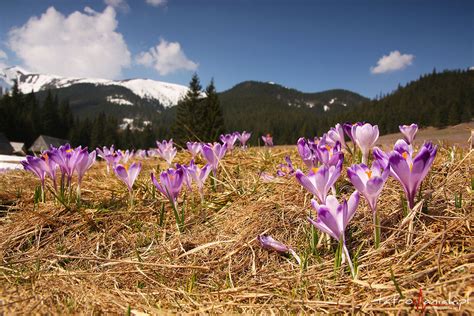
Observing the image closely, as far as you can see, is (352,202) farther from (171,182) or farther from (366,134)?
(171,182)

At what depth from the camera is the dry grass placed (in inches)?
43.8

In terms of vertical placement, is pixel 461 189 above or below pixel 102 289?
above

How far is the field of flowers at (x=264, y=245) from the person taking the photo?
44.4 inches

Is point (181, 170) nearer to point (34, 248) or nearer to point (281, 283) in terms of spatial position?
point (281, 283)

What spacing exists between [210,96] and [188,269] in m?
38.0


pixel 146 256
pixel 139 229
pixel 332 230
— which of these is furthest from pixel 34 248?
pixel 332 230

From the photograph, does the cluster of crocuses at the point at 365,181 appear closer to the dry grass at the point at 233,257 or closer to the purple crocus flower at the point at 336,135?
the dry grass at the point at 233,257

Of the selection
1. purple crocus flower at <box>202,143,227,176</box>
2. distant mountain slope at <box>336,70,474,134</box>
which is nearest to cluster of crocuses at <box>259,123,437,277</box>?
purple crocus flower at <box>202,143,227,176</box>

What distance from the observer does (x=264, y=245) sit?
152cm

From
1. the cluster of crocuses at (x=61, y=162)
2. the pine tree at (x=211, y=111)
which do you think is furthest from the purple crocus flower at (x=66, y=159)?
the pine tree at (x=211, y=111)

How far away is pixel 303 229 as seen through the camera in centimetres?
162

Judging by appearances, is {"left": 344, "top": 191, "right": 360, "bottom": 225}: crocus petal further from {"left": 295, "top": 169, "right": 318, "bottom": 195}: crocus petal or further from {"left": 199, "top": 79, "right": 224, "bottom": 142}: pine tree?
{"left": 199, "top": 79, "right": 224, "bottom": 142}: pine tree

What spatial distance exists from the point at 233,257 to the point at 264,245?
0.54ft

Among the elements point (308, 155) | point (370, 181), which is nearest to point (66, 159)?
point (308, 155)
